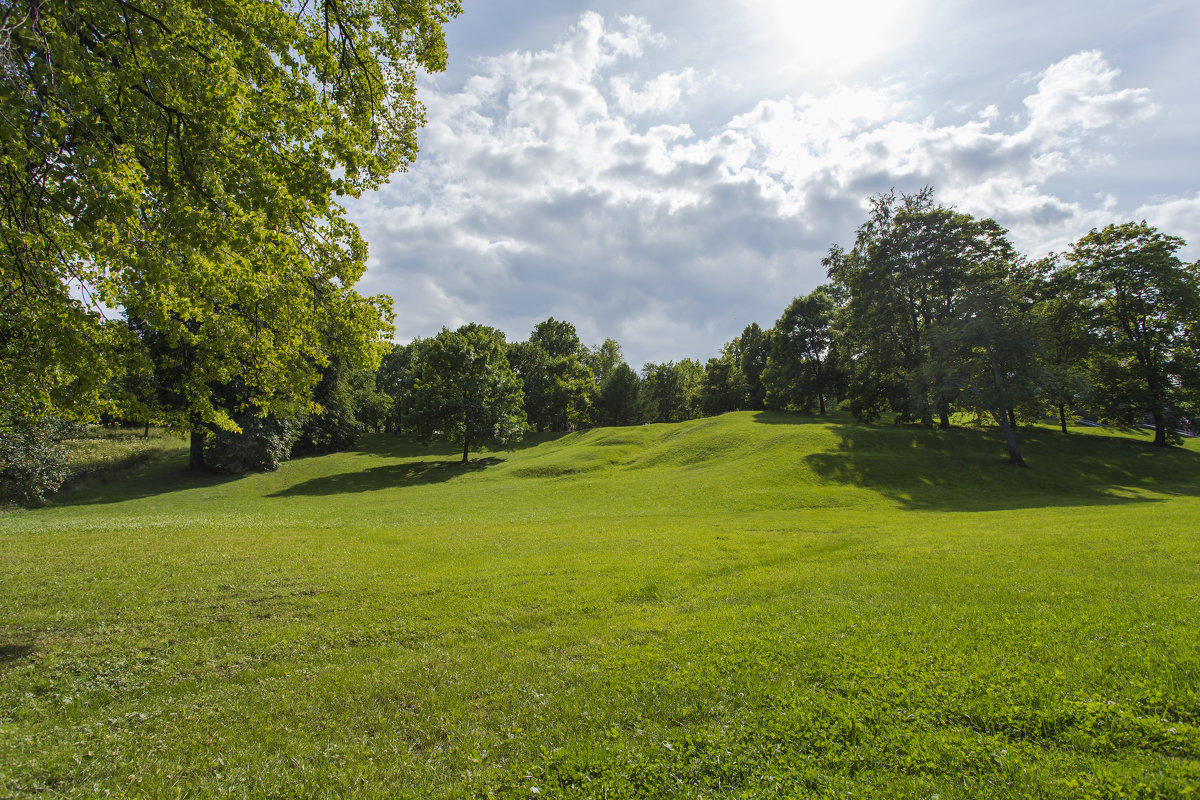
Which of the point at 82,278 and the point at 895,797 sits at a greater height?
the point at 82,278

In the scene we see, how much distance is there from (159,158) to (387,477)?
43.3 meters

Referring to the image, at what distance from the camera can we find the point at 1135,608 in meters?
8.79

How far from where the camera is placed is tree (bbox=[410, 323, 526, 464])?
5306 centimetres

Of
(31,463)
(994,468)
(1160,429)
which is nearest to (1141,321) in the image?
(1160,429)

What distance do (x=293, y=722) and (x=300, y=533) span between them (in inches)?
693

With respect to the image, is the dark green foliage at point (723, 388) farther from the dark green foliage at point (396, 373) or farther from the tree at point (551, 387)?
the dark green foliage at point (396, 373)

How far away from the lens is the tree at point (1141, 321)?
141ft

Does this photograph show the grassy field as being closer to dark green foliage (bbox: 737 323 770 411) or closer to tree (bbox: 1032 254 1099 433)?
tree (bbox: 1032 254 1099 433)

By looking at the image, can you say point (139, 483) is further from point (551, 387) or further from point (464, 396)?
point (551, 387)

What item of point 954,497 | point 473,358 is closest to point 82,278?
point 954,497

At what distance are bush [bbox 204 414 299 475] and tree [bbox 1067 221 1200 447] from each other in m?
76.7

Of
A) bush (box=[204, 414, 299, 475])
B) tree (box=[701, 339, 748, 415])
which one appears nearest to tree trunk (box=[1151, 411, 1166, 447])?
tree (box=[701, 339, 748, 415])

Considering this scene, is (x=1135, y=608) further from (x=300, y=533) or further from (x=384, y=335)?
(x=300, y=533)

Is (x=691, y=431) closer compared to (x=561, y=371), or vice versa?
(x=691, y=431)
